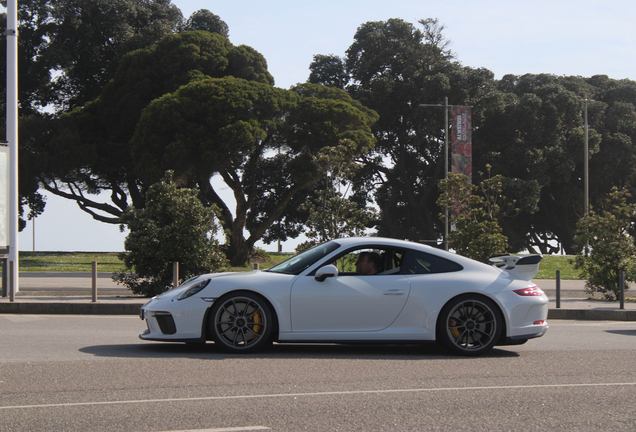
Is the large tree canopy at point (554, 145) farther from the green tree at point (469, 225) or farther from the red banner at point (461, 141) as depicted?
the green tree at point (469, 225)

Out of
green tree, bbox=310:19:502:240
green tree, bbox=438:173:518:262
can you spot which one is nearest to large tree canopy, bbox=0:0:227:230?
green tree, bbox=310:19:502:240

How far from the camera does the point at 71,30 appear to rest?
3822 cm

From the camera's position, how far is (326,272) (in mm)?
7258

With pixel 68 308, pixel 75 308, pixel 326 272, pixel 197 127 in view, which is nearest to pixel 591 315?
pixel 326 272

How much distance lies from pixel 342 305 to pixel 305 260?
2.48 ft

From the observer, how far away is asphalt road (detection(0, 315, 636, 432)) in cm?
457

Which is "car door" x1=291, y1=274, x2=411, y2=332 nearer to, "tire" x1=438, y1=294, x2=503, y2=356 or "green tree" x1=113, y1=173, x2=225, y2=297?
"tire" x1=438, y1=294, x2=503, y2=356

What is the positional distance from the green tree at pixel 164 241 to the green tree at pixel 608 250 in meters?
9.53

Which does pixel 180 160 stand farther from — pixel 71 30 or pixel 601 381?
pixel 601 381

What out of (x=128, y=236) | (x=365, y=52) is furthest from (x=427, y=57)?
(x=128, y=236)

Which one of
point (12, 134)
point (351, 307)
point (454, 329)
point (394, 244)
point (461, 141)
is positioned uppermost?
point (461, 141)

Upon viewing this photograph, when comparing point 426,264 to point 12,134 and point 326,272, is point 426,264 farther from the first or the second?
point 12,134

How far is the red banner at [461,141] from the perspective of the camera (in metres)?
32.7

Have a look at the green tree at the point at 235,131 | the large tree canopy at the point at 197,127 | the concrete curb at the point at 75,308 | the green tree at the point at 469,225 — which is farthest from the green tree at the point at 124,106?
the concrete curb at the point at 75,308
